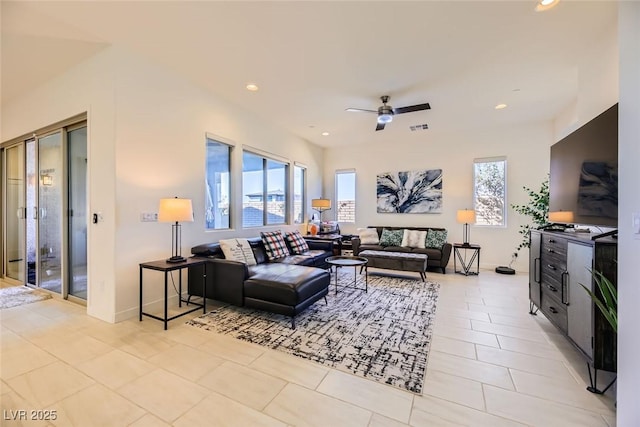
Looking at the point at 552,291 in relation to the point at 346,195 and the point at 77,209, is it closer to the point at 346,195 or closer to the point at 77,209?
the point at 346,195

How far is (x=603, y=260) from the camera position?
72.1 inches

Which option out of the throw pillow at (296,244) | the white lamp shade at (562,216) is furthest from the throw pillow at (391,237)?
the white lamp shade at (562,216)

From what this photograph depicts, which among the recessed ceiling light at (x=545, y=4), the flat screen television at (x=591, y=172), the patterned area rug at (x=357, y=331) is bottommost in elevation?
the patterned area rug at (x=357, y=331)

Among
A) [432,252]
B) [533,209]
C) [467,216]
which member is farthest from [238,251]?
[533,209]

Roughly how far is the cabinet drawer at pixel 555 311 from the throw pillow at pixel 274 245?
353 centimetres

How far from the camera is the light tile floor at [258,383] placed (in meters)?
1.62

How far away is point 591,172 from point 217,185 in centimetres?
461

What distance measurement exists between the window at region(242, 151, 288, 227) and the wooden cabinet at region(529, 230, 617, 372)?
4363mm

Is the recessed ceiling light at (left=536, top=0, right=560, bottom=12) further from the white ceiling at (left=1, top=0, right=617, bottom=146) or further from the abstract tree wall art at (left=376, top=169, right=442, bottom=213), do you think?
the abstract tree wall art at (left=376, top=169, right=442, bottom=213)

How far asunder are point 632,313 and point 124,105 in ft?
14.8

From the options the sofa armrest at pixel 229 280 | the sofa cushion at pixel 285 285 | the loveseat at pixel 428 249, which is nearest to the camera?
the sofa cushion at pixel 285 285

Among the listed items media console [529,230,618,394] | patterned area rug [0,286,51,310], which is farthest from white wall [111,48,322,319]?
media console [529,230,618,394]

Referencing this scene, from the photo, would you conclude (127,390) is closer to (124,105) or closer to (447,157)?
(124,105)

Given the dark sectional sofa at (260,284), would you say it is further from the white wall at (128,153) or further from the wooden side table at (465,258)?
the wooden side table at (465,258)
